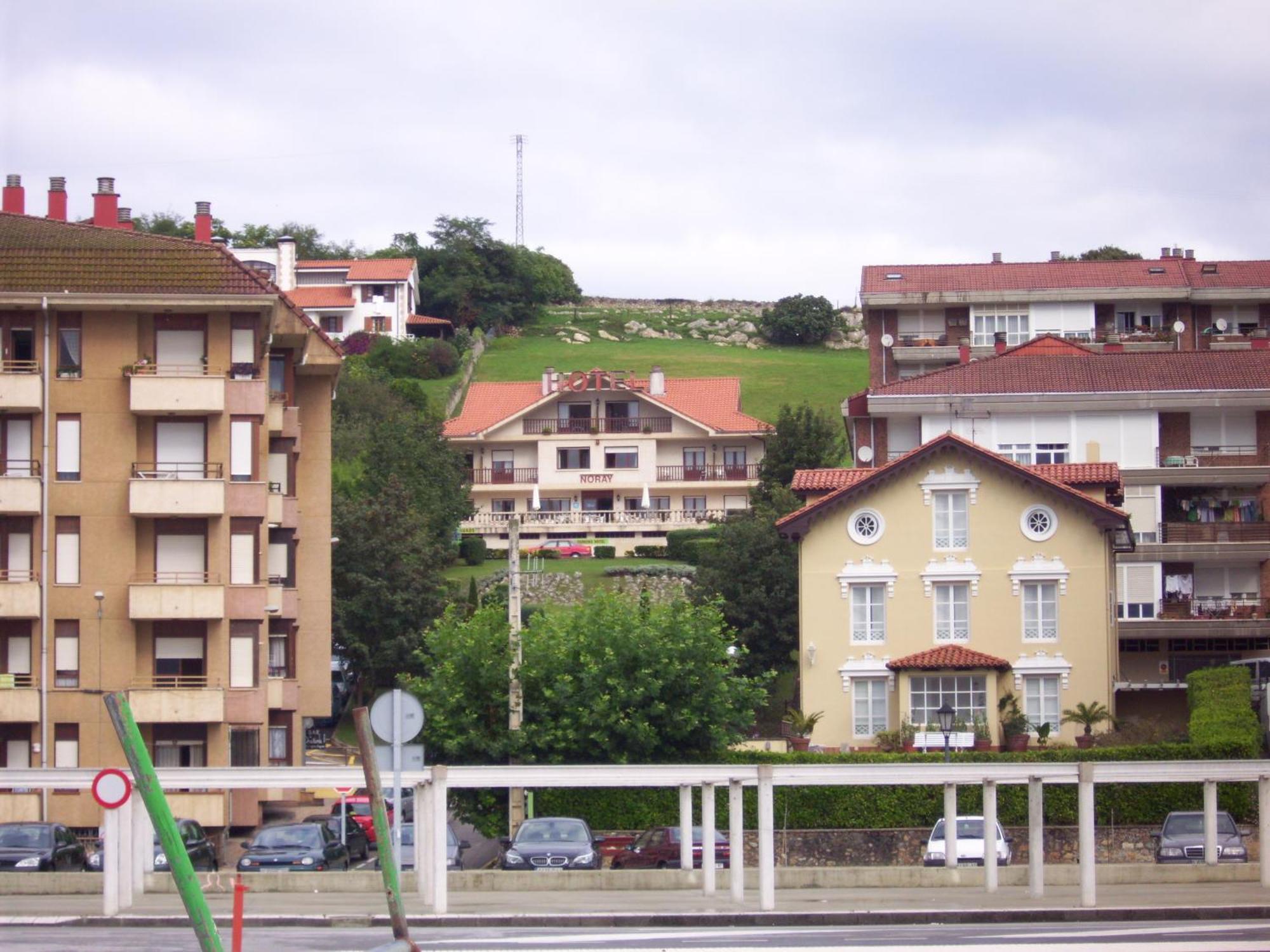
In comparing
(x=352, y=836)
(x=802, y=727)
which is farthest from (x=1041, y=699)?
(x=352, y=836)

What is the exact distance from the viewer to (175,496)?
155 ft

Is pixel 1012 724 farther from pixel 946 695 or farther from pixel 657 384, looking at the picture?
pixel 657 384

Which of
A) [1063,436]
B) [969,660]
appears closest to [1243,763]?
[969,660]

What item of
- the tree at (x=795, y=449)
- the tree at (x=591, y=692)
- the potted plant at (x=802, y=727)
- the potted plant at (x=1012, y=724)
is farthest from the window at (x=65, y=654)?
the tree at (x=795, y=449)

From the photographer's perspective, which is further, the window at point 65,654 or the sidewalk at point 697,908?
the window at point 65,654

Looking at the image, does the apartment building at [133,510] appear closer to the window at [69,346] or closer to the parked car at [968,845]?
the window at [69,346]

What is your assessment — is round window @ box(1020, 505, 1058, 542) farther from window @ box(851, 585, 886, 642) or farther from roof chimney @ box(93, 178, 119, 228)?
roof chimney @ box(93, 178, 119, 228)

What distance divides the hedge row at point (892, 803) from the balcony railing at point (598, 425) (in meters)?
54.0

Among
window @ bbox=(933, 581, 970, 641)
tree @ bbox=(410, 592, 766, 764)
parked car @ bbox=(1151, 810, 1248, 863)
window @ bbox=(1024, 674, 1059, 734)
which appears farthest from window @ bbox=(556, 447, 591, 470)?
parked car @ bbox=(1151, 810, 1248, 863)

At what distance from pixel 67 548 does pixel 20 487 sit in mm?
2011

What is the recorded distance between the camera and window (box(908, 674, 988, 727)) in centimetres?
5397

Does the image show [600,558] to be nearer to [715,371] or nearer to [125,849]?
[715,371]

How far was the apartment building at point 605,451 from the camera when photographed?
98.1m

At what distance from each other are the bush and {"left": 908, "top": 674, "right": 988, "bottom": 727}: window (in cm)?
3649
